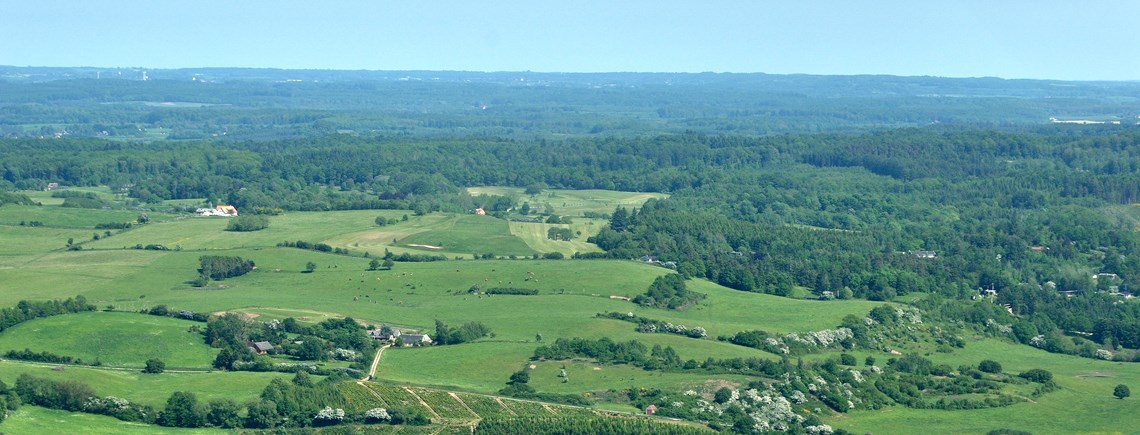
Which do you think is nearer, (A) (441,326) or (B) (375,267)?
(A) (441,326)

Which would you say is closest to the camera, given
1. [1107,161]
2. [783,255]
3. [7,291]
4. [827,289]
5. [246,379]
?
[246,379]

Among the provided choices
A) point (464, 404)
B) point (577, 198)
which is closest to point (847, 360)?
point (464, 404)

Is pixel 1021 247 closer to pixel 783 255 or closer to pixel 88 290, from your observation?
pixel 783 255

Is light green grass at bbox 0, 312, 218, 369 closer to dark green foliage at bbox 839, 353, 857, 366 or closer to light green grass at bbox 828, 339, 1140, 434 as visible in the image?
dark green foliage at bbox 839, 353, 857, 366

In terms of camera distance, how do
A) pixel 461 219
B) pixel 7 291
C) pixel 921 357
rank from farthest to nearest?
pixel 461 219, pixel 7 291, pixel 921 357

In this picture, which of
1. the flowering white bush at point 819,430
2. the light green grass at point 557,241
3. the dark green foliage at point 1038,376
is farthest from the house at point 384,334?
the light green grass at point 557,241

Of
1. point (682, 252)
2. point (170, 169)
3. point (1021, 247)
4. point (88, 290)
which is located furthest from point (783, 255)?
point (170, 169)

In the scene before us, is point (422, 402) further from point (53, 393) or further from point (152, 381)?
point (53, 393)
